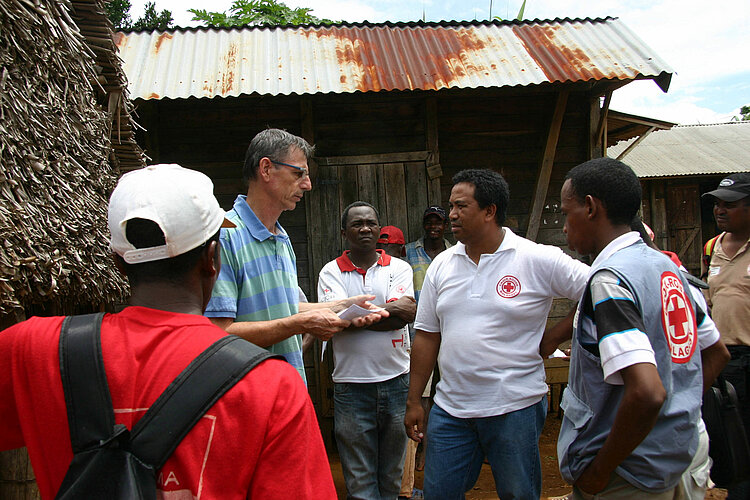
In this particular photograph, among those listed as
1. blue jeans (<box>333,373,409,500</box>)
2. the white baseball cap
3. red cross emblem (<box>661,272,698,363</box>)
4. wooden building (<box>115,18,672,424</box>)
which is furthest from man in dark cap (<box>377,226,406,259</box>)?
the white baseball cap

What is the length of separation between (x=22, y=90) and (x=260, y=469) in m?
2.11

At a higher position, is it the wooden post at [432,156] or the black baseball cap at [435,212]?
the wooden post at [432,156]

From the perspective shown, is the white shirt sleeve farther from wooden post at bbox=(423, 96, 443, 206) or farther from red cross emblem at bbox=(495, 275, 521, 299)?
wooden post at bbox=(423, 96, 443, 206)

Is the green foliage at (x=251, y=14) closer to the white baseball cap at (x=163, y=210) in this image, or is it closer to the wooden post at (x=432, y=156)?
the wooden post at (x=432, y=156)

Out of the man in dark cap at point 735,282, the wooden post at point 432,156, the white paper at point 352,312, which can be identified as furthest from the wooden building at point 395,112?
the white paper at point 352,312

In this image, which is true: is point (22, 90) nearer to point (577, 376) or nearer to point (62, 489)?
point (62, 489)

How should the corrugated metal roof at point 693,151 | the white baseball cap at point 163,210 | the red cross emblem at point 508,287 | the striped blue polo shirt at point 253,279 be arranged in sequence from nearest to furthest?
1. the white baseball cap at point 163,210
2. the striped blue polo shirt at point 253,279
3. the red cross emblem at point 508,287
4. the corrugated metal roof at point 693,151

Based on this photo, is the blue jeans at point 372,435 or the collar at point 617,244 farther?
the blue jeans at point 372,435

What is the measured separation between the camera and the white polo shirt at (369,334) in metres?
3.78

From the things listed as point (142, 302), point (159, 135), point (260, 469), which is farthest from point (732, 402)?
point (159, 135)

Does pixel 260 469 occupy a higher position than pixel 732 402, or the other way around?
pixel 260 469

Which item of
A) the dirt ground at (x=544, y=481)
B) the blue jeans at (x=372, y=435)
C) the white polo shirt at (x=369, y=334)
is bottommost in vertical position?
the dirt ground at (x=544, y=481)

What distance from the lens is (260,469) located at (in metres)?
1.07

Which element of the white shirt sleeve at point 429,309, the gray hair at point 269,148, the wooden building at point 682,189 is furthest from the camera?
the wooden building at point 682,189
